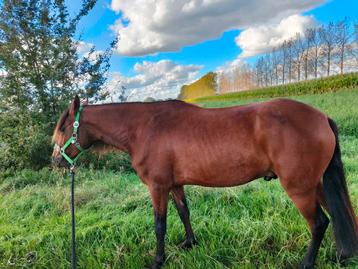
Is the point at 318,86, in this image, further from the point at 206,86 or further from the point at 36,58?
the point at 206,86

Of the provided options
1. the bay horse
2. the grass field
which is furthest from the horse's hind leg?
the grass field

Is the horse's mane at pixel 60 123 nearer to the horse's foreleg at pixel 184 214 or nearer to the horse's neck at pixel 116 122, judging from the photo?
the horse's neck at pixel 116 122

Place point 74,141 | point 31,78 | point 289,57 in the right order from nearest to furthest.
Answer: point 74,141 → point 31,78 → point 289,57

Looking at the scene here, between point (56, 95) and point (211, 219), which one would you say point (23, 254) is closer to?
A: point (211, 219)

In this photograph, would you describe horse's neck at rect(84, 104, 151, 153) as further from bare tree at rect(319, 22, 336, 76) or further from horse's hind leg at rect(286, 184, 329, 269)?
bare tree at rect(319, 22, 336, 76)

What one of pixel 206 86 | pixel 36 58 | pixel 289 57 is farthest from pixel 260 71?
pixel 36 58

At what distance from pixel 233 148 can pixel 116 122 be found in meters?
1.30

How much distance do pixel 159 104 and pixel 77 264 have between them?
6.40ft

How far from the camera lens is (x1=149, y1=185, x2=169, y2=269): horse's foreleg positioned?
3.04 m

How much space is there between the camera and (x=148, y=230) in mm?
3812

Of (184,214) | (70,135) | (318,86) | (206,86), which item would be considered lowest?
(184,214)

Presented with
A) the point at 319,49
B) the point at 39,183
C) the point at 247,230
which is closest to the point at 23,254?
the point at 247,230

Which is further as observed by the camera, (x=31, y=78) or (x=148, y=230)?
(x=31, y=78)

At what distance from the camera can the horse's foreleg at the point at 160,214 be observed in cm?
304
